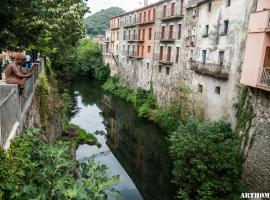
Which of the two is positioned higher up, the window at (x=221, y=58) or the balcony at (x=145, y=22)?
the balcony at (x=145, y=22)

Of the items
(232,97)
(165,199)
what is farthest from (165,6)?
(165,199)

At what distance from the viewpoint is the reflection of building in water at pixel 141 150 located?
60.4 ft

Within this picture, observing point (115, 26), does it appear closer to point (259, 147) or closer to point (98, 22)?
point (259, 147)

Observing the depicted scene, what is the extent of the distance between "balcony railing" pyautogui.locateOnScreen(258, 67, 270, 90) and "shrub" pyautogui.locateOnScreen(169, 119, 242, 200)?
351cm

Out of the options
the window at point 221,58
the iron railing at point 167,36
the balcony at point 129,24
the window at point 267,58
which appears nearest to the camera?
the window at point 267,58

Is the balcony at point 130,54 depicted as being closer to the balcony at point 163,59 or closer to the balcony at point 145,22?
the balcony at point 145,22

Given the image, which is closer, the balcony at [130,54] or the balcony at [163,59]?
the balcony at [163,59]

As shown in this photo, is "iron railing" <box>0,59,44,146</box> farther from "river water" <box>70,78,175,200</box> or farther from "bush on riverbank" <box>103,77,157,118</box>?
"bush on riverbank" <box>103,77,157,118</box>

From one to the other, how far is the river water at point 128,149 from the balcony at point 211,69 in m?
6.80

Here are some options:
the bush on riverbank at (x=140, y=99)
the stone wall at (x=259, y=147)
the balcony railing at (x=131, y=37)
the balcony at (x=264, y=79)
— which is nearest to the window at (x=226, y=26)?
the stone wall at (x=259, y=147)

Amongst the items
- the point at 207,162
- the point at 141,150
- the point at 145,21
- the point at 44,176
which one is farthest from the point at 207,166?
the point at 145,21

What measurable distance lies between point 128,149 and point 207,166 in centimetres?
1139

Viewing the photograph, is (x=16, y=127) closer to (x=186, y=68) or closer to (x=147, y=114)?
(x=186, y=68)

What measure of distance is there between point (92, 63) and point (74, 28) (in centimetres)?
4086
